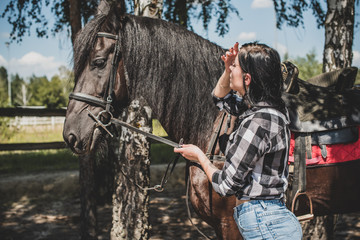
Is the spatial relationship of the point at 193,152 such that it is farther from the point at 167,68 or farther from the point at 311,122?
the point at 311,122

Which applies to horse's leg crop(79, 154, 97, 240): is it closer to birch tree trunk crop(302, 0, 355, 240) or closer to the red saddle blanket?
the red saddle blanket

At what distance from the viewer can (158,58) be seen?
7.47 ft

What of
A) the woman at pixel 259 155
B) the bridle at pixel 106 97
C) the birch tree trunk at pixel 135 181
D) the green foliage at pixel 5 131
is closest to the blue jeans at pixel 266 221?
the woman at pixel 259 155

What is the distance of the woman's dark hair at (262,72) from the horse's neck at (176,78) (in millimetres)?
786

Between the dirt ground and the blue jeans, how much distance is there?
3.02 m

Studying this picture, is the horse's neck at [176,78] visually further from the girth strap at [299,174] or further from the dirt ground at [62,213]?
the dirt ground at [62,213]

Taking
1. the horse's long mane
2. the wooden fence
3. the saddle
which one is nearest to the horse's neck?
the horse's long mane

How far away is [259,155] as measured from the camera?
148cm

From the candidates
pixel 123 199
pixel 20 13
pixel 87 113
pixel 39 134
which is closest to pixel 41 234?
pixel 123 199

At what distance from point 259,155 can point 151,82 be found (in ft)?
3.65

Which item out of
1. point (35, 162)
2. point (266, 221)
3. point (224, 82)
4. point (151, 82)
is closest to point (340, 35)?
point (224, 82)

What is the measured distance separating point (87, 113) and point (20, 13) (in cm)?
481

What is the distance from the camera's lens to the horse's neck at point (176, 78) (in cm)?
227

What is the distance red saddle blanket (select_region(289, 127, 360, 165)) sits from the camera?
7.79 feet
